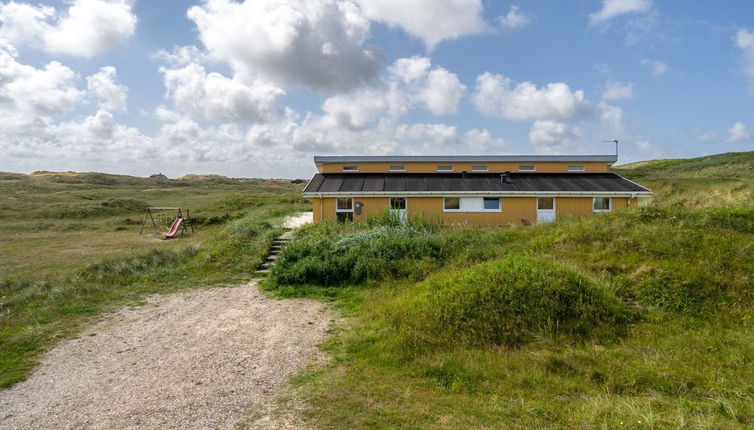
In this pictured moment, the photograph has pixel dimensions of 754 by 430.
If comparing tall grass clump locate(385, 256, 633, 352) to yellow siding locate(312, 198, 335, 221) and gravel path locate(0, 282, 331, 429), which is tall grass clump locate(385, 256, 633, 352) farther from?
yellow siding locate(312, 198, 335, 221)

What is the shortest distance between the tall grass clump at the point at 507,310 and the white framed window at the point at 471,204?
38.4 feet

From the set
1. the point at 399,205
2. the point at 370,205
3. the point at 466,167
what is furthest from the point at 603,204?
the point at 370,205

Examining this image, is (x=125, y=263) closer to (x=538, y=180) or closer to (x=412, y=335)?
(x=412, y=335)

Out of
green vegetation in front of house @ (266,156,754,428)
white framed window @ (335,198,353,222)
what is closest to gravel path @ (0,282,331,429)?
green vegetation in front of house @ (266,156,754,428)

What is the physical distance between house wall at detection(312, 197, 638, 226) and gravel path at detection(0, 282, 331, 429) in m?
10.9

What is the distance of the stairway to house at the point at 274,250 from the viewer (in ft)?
49.3

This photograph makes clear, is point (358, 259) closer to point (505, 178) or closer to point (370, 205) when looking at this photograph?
point (370, 205)

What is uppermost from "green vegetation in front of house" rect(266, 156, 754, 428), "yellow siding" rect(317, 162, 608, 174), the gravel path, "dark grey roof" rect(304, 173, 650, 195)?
"yellow siding" rect(317, 162, 608, 174)

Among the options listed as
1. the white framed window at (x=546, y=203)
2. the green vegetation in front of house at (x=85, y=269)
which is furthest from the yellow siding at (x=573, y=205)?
the green vegetation in front of house at (x=85, y=269)

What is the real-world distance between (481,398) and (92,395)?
5.98 meters

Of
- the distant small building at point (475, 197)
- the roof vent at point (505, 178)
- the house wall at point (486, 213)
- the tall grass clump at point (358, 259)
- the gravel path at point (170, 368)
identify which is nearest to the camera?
the gravel path at point (170, 368)

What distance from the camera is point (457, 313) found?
→ 8.34m

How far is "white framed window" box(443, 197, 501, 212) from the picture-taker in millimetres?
21328

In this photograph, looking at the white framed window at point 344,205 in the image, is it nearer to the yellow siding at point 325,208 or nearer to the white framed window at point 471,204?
the yellow siding at point 325,208
